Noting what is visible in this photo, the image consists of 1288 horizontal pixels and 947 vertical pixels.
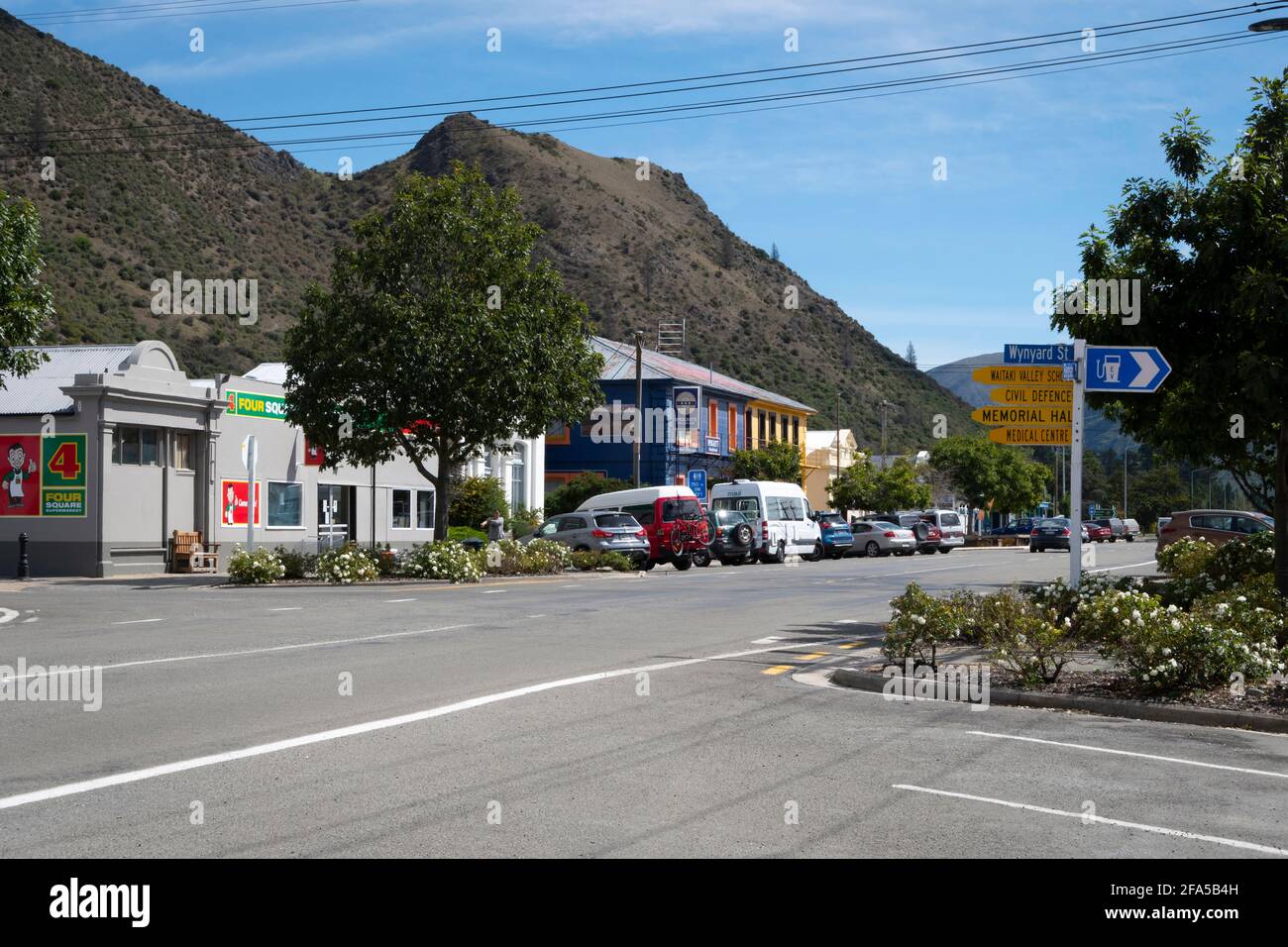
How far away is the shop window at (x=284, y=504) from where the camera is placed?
38000mm

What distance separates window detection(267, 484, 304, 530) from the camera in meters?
Result: 38.0

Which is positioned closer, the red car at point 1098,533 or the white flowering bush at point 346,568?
the white flowering bush at point 346,568

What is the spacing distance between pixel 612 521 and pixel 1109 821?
29285 millimetres

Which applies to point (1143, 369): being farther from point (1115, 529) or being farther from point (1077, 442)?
point (1115, 529)

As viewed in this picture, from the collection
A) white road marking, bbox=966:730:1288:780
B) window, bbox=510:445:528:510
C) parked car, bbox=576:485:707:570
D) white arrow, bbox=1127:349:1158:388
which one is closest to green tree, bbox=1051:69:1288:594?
white arrow, bbox=1127:349:1158:388

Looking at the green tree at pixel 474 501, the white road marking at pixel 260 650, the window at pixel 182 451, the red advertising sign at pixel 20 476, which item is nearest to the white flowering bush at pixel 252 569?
the window at pixel 182 451

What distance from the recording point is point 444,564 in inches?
1152

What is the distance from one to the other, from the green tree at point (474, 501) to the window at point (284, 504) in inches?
308

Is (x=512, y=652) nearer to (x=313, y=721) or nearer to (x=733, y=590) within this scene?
(x=313, y=721)

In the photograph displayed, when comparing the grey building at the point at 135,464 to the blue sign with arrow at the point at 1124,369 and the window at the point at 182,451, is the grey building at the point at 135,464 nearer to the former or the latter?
the window at the point at 182,451

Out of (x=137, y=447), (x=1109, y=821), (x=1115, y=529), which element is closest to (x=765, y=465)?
(x=1115, y=529)

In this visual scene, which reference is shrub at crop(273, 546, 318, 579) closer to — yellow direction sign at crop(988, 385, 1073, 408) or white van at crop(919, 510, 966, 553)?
yellow direction sign at crop(988, 385, 1073, 408)

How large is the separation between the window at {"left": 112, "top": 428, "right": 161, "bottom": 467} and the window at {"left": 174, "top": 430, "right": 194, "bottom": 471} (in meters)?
0.57
